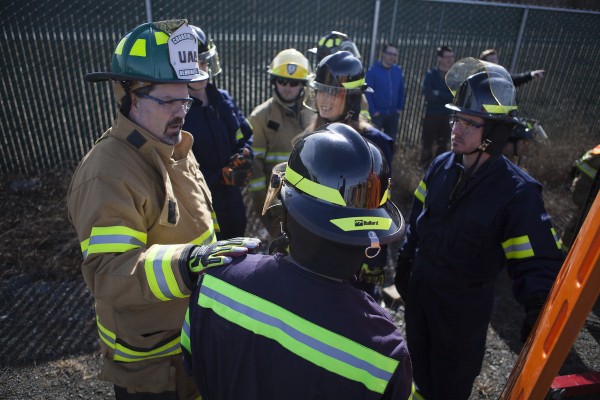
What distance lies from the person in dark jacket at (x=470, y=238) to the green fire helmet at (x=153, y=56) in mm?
1649

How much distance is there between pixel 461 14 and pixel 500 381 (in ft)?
20.2

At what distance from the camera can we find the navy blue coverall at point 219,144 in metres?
3.49

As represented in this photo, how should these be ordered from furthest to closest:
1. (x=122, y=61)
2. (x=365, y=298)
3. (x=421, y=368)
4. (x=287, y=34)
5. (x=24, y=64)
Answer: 1. (x=287, y=34)
2. (x=24, y=64)
3. (x=421, y=368)
4. (x=122, y=61)
5. (x=365, y=298)

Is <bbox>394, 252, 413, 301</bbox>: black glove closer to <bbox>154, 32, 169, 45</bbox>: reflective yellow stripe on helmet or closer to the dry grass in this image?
<bbox>154, 32, 169, 45</bbox>: reflective yellow stripe on helmet

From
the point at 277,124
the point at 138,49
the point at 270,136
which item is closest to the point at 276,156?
the point at 270,136

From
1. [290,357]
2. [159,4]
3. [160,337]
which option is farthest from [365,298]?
[159,4]

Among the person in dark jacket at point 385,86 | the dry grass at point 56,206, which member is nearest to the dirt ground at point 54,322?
the dry grass at point 56,206

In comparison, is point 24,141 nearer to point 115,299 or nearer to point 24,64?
point 24,64

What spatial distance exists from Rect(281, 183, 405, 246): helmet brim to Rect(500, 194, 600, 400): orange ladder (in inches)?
21.6

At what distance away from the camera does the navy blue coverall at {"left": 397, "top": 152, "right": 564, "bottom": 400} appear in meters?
2.20

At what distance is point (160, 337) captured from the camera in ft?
6.87

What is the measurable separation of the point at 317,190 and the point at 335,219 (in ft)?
0.42

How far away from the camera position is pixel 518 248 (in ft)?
7.34

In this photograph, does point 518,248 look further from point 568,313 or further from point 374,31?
point 374,31
